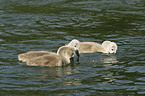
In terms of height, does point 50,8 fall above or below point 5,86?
above

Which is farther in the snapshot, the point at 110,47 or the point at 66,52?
the point at 110,47

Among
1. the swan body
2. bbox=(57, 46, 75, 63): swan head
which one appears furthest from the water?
bbox=(57, 46, 75, 63): swan head

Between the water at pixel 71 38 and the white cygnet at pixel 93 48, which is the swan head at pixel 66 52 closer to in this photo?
the water at pixel 71 38

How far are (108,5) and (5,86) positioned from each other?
42.4ft

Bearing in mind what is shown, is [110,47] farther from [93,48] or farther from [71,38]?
[71,38]

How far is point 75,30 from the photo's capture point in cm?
1486

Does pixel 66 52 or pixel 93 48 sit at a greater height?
pixel 66 52

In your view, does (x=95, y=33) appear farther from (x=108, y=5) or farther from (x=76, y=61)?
(x=108, y=5)

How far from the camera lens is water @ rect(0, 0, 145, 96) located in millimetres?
8289

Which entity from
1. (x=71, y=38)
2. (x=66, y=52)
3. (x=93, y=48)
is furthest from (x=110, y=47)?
(x=71, y=38)

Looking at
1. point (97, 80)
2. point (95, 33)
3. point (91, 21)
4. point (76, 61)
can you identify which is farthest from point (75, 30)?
point (97, 80)

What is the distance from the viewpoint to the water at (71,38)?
A: 829 cm

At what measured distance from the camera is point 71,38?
44.4 ft

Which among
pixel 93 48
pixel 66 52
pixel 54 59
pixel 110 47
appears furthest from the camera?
pixel 93 48
